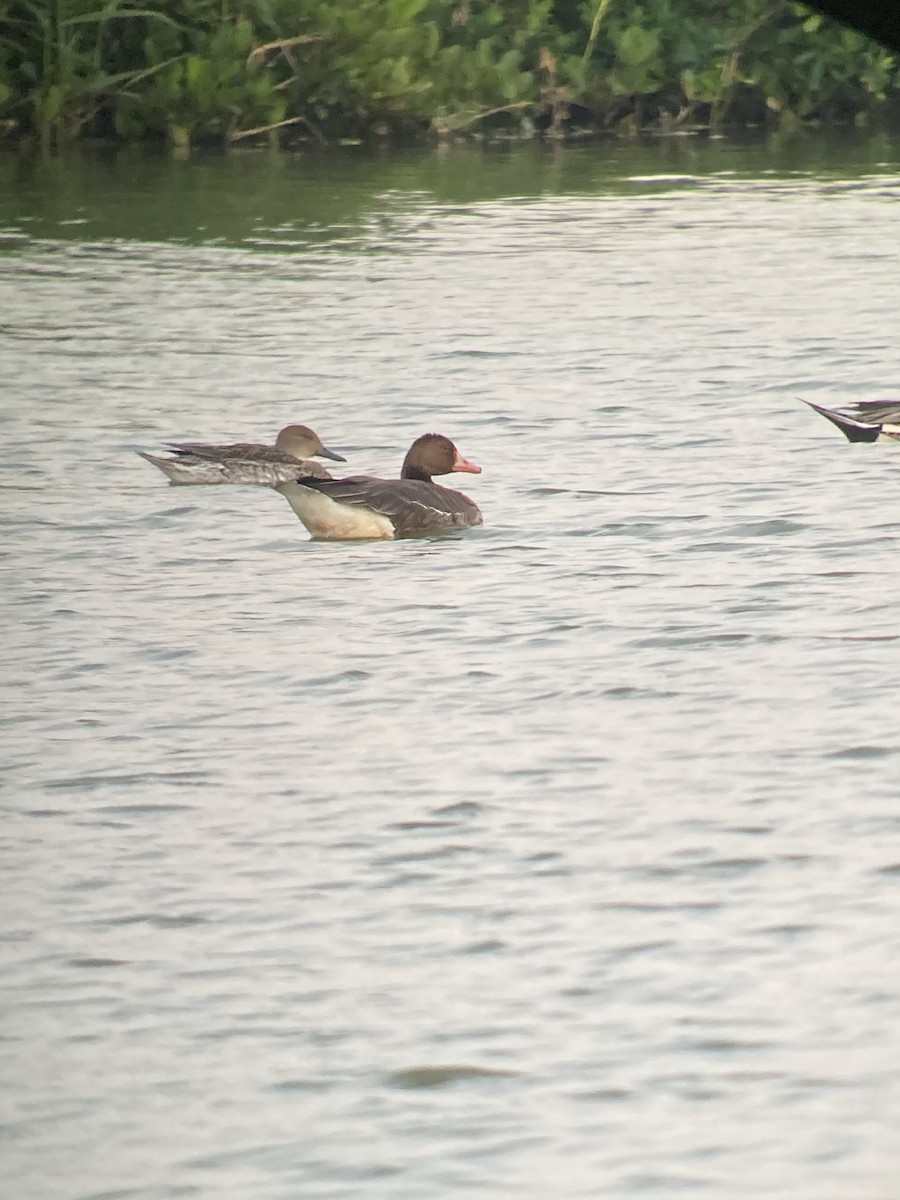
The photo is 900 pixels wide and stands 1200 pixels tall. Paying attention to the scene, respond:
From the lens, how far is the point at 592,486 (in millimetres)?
11961

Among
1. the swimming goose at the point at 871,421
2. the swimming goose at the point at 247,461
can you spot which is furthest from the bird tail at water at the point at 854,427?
the swimming goose at the point at 247,461

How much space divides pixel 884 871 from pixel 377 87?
30872 mm

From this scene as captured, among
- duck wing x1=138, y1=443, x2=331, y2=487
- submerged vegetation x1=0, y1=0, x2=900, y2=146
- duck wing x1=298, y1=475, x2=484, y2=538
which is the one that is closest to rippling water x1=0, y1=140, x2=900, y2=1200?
duck wing x1=298, y1=475, x2=484, y2=538

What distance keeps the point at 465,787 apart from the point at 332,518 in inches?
147

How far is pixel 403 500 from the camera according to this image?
10859mm

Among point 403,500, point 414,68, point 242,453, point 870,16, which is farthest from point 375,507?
point 414,68

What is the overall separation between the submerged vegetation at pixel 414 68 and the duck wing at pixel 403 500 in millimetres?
21595

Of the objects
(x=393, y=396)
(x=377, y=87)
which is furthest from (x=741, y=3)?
(x=393, y=396)

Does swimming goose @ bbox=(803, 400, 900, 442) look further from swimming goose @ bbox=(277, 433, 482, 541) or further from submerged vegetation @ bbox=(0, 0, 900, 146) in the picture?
submerged vegetation @ bbox=(0, 0, 900, 146)

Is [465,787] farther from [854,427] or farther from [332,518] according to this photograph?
[854,427]

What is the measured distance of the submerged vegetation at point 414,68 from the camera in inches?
1351

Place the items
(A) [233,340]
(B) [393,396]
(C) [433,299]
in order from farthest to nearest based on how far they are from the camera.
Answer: (C) [433,299] → (A) [233,340] → (B) [393,396]

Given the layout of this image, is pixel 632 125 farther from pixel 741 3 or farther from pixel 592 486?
pixel 592 486

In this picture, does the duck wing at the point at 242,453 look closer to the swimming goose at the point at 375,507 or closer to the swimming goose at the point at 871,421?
the swimming goose at the point at 375,507
